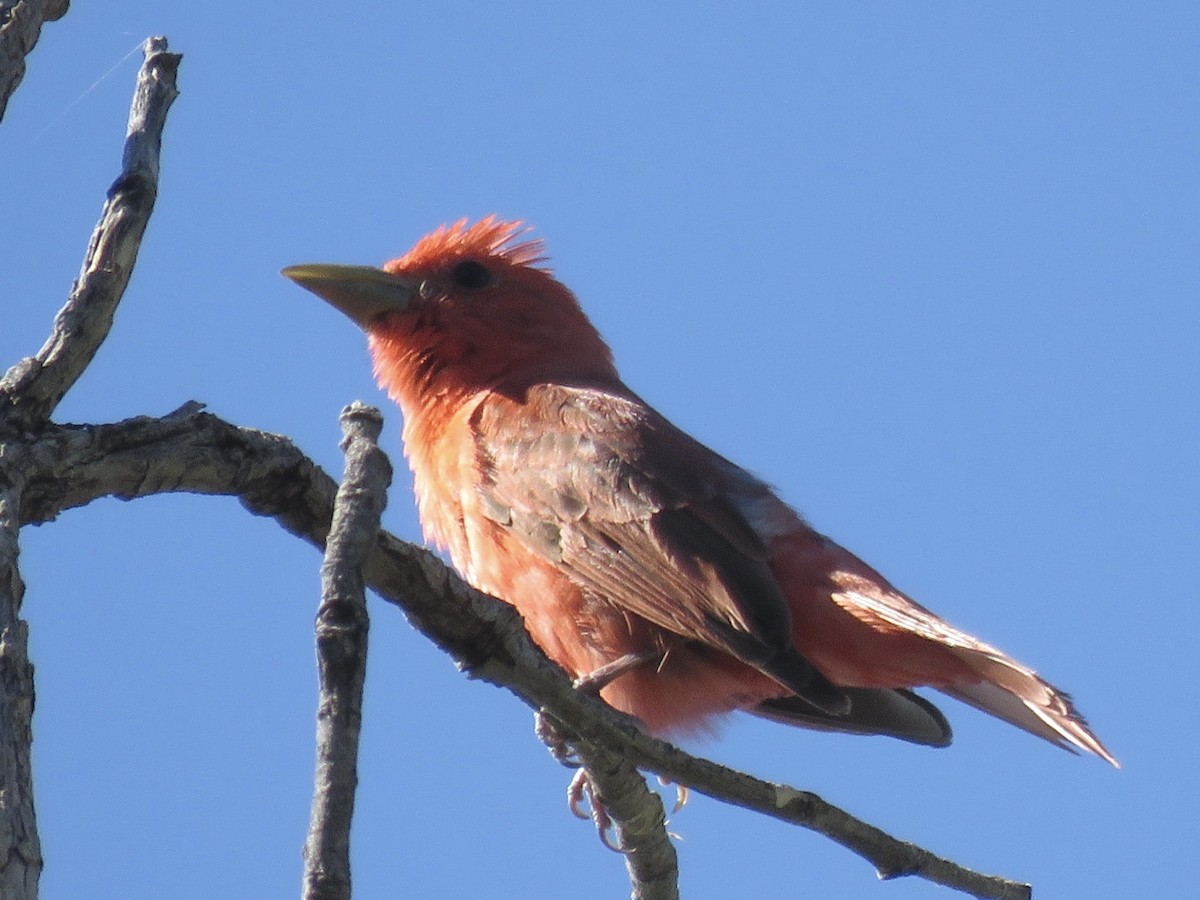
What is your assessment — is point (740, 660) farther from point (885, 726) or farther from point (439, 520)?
point (439, 520)

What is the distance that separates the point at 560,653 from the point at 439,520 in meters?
0.75

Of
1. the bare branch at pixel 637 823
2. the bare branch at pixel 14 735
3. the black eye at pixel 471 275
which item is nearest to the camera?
the bare branch at pixel 14 735

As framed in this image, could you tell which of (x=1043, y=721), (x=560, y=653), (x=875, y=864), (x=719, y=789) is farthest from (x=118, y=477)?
(x=1043, y=721)

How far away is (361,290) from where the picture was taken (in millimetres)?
6422

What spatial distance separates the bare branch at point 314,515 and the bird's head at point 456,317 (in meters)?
2.78

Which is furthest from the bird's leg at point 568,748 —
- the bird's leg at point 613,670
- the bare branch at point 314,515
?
the bare branch at point 314,515

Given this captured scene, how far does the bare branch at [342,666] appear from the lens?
2092 mm

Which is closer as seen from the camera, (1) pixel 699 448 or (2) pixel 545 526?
(2) pixel 545 526

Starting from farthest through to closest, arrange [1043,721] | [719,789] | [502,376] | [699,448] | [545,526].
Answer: [502,376], [699,448], [545,526], [1043,721], [719,789]

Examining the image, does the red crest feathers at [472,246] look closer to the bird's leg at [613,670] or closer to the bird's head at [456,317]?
the bird's head at [456,317]

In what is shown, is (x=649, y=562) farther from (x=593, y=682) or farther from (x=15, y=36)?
(x=15, y=36)

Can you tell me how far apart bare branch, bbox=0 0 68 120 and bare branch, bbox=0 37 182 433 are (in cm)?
27

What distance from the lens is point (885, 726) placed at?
5648 millimetres

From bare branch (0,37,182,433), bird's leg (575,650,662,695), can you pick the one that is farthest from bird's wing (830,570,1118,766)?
bare branch (0,37,182,433)
